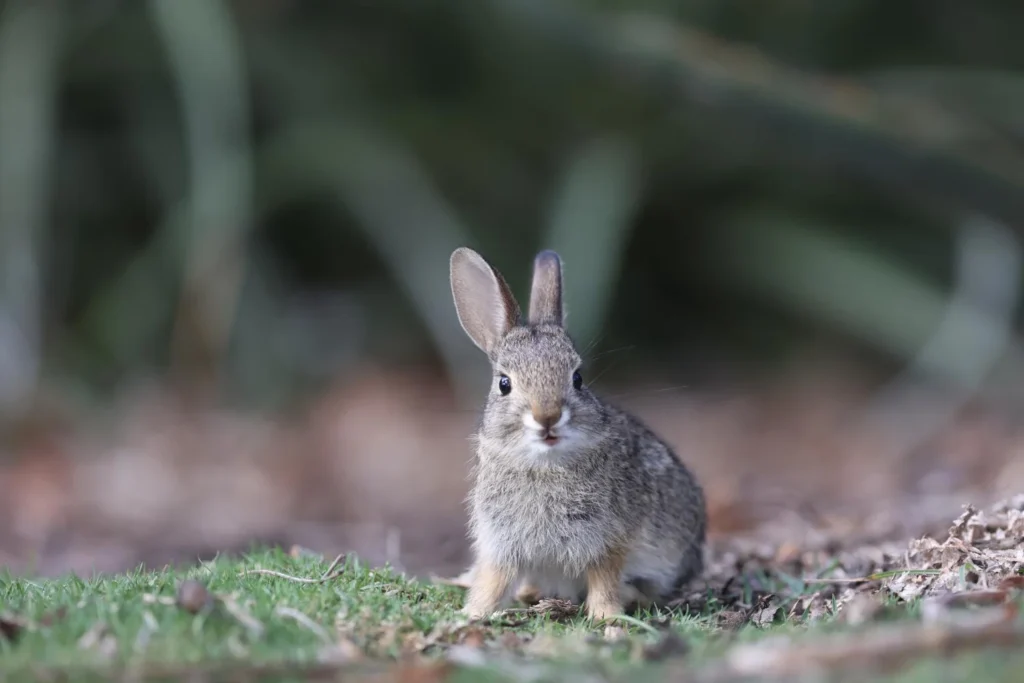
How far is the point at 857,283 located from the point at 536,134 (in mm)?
3531

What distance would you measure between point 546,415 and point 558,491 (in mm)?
400

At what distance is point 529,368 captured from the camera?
5453mm

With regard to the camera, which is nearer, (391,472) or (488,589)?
(488,589)

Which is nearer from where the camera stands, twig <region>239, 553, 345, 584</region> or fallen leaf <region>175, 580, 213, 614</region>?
fallen leaf <region>175, 580, 213, 614</region>

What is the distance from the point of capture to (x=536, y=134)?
12.4 m

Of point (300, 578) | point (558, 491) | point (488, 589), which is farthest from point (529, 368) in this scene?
point (300, 578)

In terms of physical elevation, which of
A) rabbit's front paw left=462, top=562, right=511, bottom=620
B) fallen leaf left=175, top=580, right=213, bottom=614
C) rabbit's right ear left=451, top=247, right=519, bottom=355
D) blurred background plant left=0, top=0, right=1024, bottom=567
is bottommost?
fallen leaf left=175, top=580, right=213, bottom=614

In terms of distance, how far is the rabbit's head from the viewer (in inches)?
207

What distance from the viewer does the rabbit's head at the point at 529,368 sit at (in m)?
5.25

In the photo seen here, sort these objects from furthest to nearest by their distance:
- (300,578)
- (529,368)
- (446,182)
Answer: (446,182)
(529,368)
(300,578)

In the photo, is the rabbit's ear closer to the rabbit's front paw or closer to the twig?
the rabbit's front paw

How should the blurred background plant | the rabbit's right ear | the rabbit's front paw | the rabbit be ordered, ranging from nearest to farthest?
the rabbit's front paw
the rabbit
the rabbit's right ear
the blurred background plant

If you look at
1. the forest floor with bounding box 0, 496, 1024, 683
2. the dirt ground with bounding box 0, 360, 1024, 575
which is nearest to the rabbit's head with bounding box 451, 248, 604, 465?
the forest floor with bounding box 0, 496, 1024, 683

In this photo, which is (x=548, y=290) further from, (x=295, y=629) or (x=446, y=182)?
(x=446, y=182)
